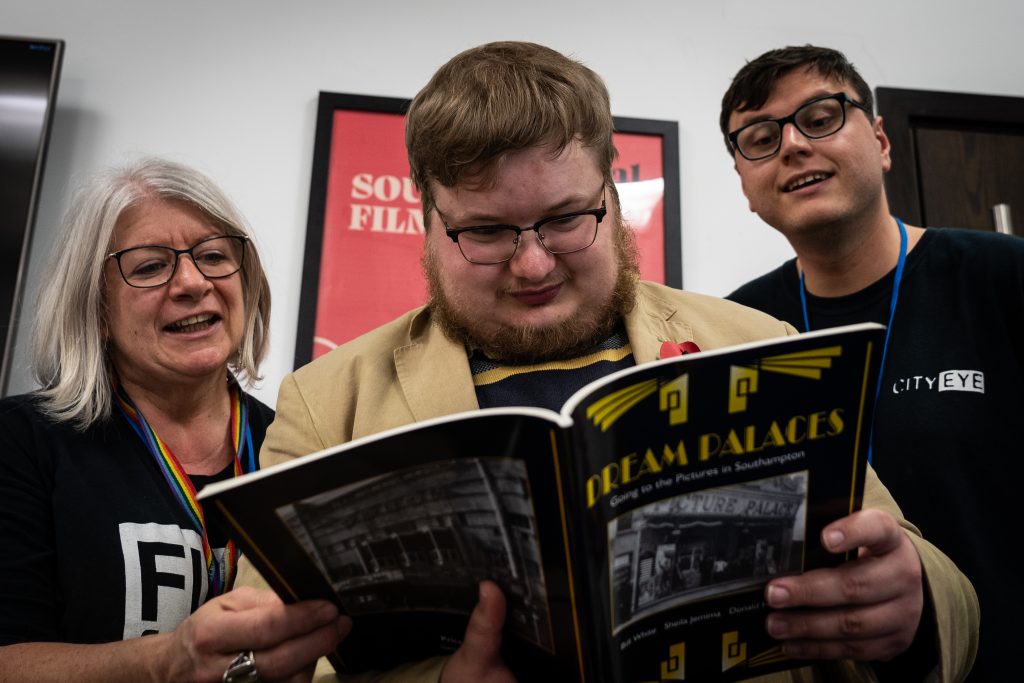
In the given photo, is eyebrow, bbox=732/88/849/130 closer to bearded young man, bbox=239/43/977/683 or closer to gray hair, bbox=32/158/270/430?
bearded young man, bbox=239/43/977/683

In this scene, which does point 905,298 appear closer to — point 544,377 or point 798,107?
point 798,107

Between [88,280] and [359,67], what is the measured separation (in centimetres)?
128

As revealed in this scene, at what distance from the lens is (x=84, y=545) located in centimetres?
133

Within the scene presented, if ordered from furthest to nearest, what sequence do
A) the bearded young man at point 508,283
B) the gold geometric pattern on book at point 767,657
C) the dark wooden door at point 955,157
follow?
the dark wooden door at point 955,157 → the bearded young man at point 508,283 → the gold geometric pattern on book at point 767,657

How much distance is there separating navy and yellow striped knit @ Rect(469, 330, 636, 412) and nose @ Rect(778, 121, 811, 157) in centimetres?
81

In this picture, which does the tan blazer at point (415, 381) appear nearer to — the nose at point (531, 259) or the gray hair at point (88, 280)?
the nose at point (531, 259)

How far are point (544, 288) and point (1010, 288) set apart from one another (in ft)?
3.43

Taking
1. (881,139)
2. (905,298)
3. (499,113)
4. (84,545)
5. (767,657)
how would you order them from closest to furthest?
(767,657) → (499,113) → (84,545) → (905,298) → (881,139)

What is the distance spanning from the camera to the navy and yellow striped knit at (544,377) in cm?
118

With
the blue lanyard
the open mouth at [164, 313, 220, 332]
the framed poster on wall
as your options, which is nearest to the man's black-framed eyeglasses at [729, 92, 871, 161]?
the blue lanyard

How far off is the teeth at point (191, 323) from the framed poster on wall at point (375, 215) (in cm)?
65

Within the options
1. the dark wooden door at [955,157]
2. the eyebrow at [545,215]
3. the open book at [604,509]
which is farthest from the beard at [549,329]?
the dark wooden door at [955,157]

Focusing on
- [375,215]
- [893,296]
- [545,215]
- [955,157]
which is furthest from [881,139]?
[375,215]

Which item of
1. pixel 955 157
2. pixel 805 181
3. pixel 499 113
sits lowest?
pixel 499 113
